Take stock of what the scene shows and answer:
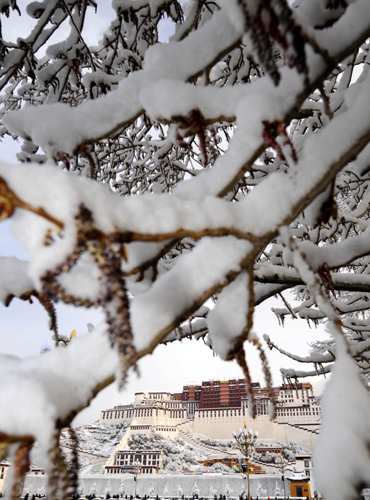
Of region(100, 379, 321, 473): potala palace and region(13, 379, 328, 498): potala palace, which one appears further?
region(100, 379, 321, 473): potala palace

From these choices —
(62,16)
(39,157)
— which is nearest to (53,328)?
(39,157)

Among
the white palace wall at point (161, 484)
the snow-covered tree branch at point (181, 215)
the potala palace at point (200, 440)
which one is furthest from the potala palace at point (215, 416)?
the snow-covered tree branch at point (181, 215)

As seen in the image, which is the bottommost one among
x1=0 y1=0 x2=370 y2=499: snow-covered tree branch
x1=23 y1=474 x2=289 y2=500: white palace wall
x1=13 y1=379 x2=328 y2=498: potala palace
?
x1=23 y1=474 x2=289 y2=500: white palace wall

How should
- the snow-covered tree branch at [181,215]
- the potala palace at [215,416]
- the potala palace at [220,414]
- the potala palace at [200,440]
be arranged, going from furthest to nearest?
the potala palace at [220,414] → the potala palace at [215,416] → the potala palace at [200,440] → the snow-covered tree branch at [181,215]

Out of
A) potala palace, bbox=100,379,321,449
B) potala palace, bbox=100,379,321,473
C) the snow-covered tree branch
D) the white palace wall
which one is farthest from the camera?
potala palace, bbox=100,379,321,449

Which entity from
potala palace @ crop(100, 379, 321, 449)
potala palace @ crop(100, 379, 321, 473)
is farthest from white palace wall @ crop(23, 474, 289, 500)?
potala palace @ crop(100, 379, 321, 449)

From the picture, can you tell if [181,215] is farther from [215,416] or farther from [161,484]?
[215,416]

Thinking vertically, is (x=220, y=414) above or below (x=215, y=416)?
above

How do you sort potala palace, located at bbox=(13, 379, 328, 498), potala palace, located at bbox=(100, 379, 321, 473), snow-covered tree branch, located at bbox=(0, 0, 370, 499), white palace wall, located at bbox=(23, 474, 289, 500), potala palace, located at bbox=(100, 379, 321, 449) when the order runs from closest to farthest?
snow-covered tree branch, located at bbox=(0, 0, 370, 499), white palace wall, located at bbox=(23, 474, 289, 500), potala palace, located at bbox=(13, 379, 328, 498), potala palace, located at bbox=(100, 379, 321, 473), potala palace, located at bbox=(100, 379, 321, 449)

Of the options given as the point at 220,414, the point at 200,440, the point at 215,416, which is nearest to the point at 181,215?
the point at 200,440

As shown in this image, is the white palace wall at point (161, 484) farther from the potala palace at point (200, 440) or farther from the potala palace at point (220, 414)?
the potala palace at point (220, 414)

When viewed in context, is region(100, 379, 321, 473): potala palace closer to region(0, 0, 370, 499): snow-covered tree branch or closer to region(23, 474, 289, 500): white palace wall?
region(23, 474, 289, 500): white palace wall

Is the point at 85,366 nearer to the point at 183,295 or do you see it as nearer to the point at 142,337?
the point at 142,337

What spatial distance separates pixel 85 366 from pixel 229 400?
210 feet
